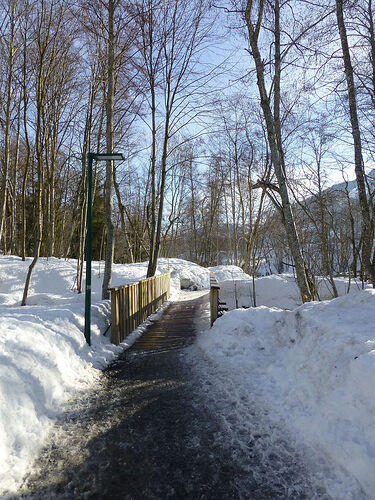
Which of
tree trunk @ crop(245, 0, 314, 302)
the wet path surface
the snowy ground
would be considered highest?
tree trunk @ crop(245, 0, 314, 302)

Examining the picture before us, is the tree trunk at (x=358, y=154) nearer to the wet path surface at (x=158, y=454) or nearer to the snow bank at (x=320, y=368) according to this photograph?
the snow bank at (x=320, y=368)

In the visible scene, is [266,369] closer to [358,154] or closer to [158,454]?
[158,454]

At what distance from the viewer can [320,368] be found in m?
3.32

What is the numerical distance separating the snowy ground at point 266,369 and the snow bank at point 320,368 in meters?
0.01

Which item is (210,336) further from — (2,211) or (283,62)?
(2,211)

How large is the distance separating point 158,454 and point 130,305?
15.3ft

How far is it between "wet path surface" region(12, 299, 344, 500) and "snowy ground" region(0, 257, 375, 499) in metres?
0.28

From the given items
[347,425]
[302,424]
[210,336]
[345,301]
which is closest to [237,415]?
[302,424]

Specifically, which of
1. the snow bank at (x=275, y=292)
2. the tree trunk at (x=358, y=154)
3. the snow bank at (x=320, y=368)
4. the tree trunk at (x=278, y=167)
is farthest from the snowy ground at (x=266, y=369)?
the snow bank at (x=275, y=292)

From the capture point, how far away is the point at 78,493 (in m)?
2.18

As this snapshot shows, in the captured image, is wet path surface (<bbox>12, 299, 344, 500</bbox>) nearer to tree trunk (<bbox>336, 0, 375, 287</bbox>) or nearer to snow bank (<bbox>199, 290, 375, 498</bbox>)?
snow bank (<bbox>199, 290, 375, 498</bbox>)

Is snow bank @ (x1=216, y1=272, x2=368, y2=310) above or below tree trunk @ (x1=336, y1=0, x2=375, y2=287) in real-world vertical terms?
below

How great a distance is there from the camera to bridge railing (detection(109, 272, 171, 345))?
6031 mm

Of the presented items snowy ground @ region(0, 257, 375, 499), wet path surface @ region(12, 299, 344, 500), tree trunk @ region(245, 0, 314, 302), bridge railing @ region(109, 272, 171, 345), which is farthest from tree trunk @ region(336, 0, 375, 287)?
bridge railing @ region(109, 272, 171, 345)
